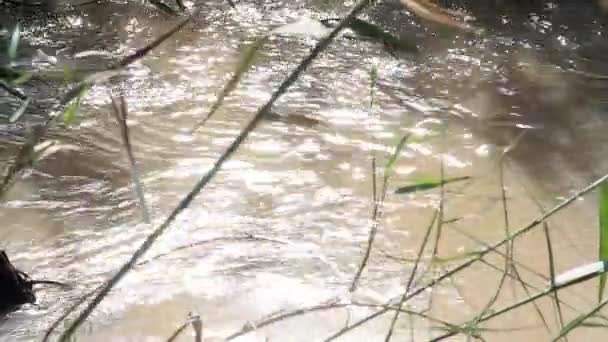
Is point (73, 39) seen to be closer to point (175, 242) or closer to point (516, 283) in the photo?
point (175, 242)

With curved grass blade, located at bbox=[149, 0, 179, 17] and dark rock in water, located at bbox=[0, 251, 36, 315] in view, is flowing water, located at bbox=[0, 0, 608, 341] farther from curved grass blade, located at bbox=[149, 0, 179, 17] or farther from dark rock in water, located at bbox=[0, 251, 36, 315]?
curved grass blade, located at bbox=[149, 0, 179, 17]

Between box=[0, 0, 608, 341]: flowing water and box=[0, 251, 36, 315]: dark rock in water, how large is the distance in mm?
17

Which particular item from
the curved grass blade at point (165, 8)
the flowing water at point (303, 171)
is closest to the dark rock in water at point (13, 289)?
the flowing water at point (303, 171)

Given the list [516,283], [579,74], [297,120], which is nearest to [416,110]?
[297,120]

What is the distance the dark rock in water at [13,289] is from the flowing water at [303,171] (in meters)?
0.02

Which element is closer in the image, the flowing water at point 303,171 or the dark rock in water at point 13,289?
the dark rock in water at point 13,289

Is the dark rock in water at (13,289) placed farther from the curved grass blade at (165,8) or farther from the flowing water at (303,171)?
the curved grass blade at (165,8)

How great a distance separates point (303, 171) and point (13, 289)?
2.32ft

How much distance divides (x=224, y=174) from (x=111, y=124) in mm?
373

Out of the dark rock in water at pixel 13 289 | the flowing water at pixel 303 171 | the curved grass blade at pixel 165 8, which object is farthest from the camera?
the flowing water at pixel 303 171

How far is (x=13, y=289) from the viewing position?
1.44m

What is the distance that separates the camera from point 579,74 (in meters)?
2.40

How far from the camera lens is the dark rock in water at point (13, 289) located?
142 centimetres

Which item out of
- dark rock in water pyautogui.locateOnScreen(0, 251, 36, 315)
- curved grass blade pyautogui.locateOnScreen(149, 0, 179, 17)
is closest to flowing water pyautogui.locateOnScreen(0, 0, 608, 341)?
dark rock in water pyautogui.locateOnScreen(0, 251, 36, 315)
